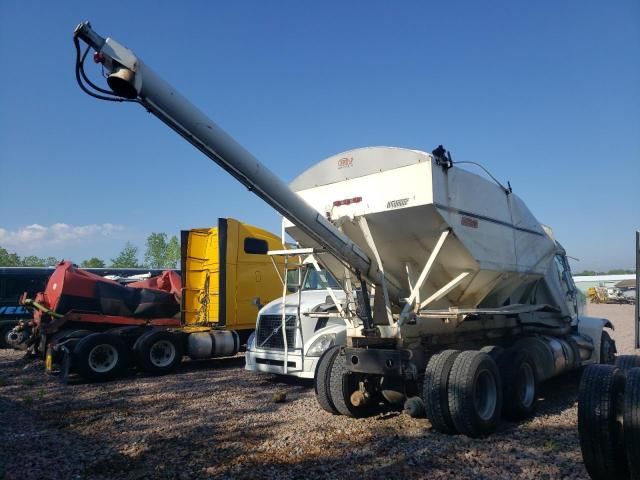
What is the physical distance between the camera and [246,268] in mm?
12195

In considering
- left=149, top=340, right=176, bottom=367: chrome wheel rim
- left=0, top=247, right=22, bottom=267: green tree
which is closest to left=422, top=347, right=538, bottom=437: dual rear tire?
left=149, top=340, right=176, bottom=367: chrome wheel rim

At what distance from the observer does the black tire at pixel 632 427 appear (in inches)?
151

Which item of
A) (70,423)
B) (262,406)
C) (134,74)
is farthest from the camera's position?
(262,406)

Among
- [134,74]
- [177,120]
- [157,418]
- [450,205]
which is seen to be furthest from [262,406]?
[134,74]

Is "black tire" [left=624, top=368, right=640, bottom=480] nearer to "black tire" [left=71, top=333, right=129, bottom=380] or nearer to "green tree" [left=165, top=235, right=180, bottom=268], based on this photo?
"black tire" [left=71, top=333, right=129, bottom=380]

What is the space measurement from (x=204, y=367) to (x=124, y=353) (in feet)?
6.99

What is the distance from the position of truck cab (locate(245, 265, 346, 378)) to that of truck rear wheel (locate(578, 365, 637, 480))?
4.11m

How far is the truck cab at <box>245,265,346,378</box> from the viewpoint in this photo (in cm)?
841

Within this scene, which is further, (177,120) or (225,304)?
(225,304)

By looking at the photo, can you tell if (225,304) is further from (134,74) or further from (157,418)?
(134,74)

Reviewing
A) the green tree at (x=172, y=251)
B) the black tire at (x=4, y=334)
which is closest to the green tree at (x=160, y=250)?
the green tree at (x=172, y=251)

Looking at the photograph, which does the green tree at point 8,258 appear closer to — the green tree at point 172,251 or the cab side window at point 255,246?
the green tree at point 172,251

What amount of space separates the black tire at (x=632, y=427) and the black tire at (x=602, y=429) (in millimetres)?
151

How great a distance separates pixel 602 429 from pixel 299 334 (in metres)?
5.45
